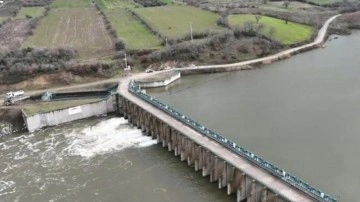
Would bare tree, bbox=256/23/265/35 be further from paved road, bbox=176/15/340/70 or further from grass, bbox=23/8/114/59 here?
grass, bbox=23/8/114/59

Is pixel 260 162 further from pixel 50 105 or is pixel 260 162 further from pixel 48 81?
pixel 48 81

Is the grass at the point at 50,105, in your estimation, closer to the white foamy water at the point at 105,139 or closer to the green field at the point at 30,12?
the white foamy water at the point at 105,139

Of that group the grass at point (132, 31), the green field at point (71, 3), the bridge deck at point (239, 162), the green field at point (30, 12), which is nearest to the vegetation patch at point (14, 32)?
the green field at point (30, 12)

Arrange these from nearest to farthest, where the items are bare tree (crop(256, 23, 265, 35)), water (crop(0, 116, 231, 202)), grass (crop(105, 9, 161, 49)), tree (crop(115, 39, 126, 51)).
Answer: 1. water (crop(0, 116, 231, 202))
2. tree (crop(115, 39, 126, 51))
3. grass (crop(105, 9, 161, 49))
4. bare tree (crop(256, 23, 265, 35))

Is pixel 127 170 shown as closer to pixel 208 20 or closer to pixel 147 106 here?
pixel 147 106

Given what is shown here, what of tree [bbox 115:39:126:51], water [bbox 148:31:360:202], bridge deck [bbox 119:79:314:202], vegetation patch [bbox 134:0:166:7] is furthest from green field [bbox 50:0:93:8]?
bridge deck [bbox 119:79:314:202]

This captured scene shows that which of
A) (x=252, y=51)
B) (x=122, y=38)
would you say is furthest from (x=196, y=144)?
(x=122, y=38)
